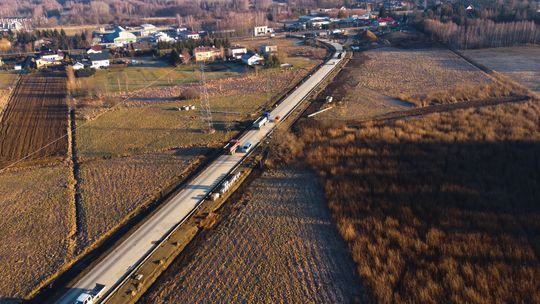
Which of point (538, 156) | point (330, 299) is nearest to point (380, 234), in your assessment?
point (330, 299)

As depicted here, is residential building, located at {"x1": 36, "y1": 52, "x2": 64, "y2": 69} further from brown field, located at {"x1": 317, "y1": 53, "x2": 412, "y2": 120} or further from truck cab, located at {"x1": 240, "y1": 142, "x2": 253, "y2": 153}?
truck cab, located at {"x1": 240, "y1": 142, "x2": 253, "y2": 153}

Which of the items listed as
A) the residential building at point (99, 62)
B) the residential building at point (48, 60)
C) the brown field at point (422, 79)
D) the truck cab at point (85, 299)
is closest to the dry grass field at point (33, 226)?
the truck cab at point (85, 299)

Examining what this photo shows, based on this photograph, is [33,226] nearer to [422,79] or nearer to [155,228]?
[155,228]

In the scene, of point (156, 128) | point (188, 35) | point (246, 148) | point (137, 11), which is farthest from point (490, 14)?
point (137, 11)

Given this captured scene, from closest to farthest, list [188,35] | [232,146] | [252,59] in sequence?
1. [232,146]
2. [252,59]
3. [188,35]

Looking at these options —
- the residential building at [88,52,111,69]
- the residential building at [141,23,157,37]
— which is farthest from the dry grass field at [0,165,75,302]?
the residential building at [141,23,157,37]

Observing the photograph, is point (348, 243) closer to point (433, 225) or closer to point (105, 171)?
point (433, 225)

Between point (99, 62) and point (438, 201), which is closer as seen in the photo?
point (438, 201)
